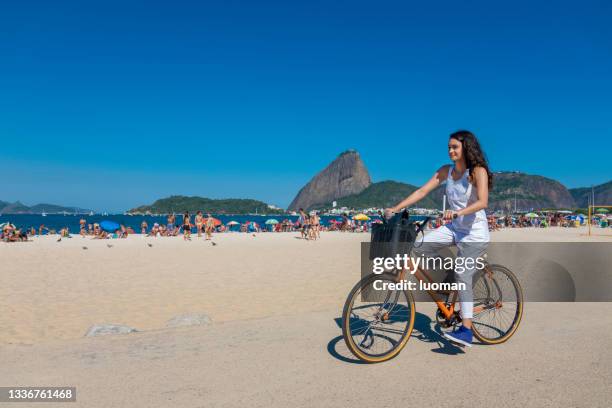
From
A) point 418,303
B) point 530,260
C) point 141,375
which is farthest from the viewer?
point 530,260

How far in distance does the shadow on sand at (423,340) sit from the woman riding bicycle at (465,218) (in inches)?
7.7

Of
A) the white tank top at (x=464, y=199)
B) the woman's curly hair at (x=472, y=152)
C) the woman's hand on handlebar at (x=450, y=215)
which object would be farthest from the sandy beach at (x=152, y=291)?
the woman's curly hair at (x=472, y=152)

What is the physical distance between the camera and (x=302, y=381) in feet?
10.4

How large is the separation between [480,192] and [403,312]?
1.15 metres

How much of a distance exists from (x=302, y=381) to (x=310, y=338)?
111cm

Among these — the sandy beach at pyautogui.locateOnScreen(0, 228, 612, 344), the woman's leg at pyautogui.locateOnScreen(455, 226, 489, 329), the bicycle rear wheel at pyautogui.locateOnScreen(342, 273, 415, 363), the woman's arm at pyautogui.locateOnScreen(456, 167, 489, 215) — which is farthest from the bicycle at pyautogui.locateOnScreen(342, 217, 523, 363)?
the sandy beach at pyautogui.locateOnScreen(0, 228, 612, 344)

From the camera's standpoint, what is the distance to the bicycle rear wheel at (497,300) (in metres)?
4.12

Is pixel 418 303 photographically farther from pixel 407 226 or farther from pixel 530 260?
pixel 530 260

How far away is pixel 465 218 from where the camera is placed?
12.5ft

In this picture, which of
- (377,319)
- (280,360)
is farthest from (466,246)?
(280,360)

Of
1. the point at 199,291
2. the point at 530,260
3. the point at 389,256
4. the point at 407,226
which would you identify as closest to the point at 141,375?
the point at 389,256

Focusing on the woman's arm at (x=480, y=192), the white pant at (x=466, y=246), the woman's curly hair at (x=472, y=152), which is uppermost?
the woman's curly hair at (x=472, y=152)

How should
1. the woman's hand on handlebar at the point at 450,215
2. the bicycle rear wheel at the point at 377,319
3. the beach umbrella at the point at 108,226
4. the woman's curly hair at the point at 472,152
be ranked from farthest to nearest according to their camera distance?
1. the beach umbrella at the point at 108,226
2. the woman's curly hair at the point at 472,152
3. the woman's hand on handlebar at the point at 450,215
4. the bicycle rear wheel at the point at 377,319

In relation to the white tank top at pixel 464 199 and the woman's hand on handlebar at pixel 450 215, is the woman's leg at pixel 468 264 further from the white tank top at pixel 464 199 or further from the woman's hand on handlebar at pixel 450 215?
the woman's hand on handlebar at pixel 450 215
